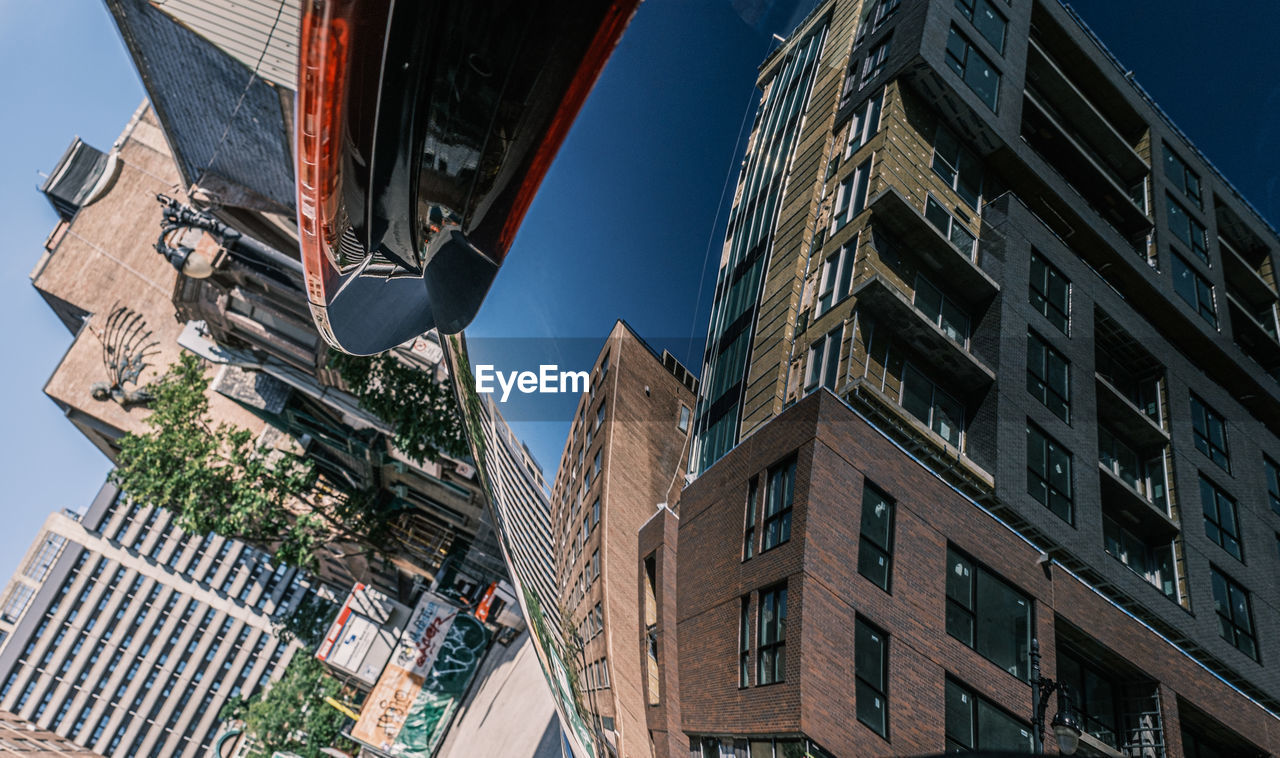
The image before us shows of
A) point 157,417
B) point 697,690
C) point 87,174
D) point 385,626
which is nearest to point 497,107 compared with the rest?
point 697,690

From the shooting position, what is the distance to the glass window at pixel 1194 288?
4.99 ft

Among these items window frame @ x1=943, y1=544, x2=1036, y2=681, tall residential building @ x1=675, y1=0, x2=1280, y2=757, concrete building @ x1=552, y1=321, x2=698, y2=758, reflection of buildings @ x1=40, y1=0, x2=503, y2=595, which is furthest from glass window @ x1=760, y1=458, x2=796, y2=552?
reflection of buildings @ x1=40, y1=0, x2=503, y2=595

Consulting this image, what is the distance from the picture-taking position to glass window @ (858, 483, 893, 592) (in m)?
Answer: 1.36

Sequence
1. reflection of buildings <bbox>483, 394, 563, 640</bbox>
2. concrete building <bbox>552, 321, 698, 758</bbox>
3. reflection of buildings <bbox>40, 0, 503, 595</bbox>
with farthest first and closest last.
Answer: reflection of buildings <bbox>40, 0, 503, 595</bbox> < reflection of buildings <bbox>483, 394, 563, 640</bbox> < concrete building <bbox>552, 321, 698, 758</bbox>

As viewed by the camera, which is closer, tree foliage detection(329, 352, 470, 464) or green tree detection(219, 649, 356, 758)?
tree foliage detection(329, 352, 470, 464)

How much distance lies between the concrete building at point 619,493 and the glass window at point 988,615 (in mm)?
619

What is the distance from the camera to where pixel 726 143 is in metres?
1.86

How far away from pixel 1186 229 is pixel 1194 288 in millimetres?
101

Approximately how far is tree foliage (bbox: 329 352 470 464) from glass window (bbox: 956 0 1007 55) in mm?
16957

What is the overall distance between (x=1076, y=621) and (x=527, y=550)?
208 cm

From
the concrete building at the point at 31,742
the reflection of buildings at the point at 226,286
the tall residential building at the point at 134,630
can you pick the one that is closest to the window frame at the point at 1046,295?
the reflection of buildings at the point at 226,286

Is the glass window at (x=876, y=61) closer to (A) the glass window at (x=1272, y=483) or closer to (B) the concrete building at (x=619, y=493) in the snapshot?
(B) the concrete building at (x=619, y=493)

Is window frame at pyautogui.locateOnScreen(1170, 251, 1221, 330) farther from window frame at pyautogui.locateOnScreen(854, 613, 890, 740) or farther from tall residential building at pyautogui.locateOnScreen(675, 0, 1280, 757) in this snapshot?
window frame at pyautogui.locateOnScreen(854, 613, 890, 740)

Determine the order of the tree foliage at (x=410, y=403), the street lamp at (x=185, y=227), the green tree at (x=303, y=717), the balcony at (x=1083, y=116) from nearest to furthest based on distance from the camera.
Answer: the balcony at (x=1083, y=116) → the tree foliage at (x=410, y=403) → the street lamp at (x=185, y=227) → the green tree at (x=303, y=717)
